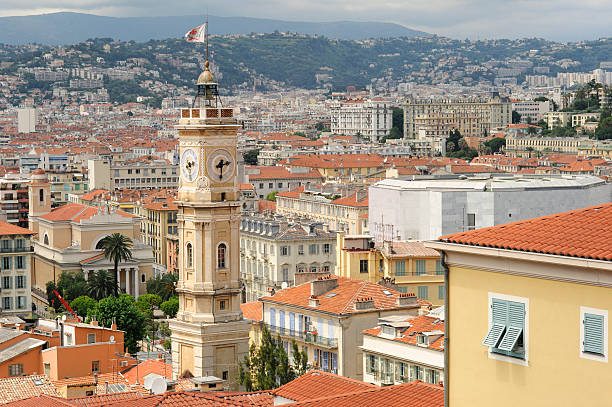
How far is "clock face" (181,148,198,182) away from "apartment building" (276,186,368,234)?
38440 millimetres

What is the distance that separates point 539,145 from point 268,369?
462 feet

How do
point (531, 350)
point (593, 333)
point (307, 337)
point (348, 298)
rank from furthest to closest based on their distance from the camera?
1. point (307, 337)
2. point (348, 298)
3. point (531, 350)
4. point (593, 333)

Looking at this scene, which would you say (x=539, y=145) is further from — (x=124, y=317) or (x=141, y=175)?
(x=124, y=317)

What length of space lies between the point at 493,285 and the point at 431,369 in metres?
18.0

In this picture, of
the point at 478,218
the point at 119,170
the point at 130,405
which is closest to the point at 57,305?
the point at 478,218

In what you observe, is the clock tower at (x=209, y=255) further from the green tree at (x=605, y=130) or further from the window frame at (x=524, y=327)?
the green tree at (x=605, y=130)

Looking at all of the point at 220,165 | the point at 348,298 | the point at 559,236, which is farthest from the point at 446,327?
Answer: the point at 220,165

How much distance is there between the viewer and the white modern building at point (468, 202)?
47844 millimetres

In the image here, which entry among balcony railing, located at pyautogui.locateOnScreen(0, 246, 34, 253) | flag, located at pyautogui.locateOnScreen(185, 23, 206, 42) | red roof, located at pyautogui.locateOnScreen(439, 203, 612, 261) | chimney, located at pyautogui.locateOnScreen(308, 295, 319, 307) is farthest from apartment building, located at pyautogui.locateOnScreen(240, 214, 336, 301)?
red roof, located at pyautogui.locateOnScreen(439, 203, 612, 261)

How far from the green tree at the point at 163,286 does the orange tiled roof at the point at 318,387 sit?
46.2 metres

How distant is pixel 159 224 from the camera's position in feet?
293

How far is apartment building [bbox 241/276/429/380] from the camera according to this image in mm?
32312

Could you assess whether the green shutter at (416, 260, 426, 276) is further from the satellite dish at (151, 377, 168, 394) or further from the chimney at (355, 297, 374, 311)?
the satellite dish at (151, 377, 168, 394)

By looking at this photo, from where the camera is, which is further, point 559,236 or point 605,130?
point 605,130
